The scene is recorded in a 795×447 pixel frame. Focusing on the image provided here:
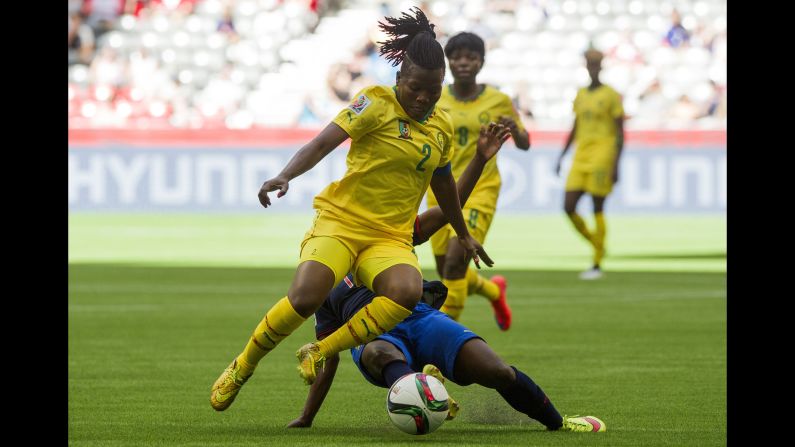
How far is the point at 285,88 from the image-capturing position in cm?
3183

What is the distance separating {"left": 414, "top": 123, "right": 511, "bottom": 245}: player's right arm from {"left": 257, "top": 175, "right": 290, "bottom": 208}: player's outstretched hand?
1.32 metres

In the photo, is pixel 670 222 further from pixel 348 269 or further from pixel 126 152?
pixel 348 269

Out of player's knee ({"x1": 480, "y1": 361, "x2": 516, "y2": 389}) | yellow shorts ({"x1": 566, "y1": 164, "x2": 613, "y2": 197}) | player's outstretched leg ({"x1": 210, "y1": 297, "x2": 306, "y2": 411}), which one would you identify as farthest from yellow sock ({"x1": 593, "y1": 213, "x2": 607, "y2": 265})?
player's outstretched leg ({"x1": 210, "y1": 297, "x2": 306, "y2": 411})

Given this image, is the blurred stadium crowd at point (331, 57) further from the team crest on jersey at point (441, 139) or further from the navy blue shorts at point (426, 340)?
the navy blue shorts at point (426, 340)

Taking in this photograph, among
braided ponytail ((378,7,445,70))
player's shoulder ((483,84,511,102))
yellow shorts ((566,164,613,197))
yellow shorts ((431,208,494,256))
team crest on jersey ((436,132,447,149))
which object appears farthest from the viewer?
yellow shorts ((566,164,613,197))

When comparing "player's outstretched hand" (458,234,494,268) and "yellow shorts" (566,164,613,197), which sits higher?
"player's outstretched hand" (458,234,494,268)

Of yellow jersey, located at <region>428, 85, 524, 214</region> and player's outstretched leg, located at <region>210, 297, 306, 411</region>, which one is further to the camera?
yellow jersey, located at <region>428, 85, 524, 214</region>

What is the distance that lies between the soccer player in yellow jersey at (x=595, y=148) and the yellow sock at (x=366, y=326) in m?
11.4

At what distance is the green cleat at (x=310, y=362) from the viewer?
6.32 m

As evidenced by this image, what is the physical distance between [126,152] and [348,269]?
2095 centimetres

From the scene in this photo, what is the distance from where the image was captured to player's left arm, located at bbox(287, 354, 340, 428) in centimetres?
689

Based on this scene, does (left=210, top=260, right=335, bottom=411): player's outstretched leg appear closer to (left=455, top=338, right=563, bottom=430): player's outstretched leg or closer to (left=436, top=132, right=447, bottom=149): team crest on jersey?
(left=455, top=338, right=563, bottom=430): player's outstretched leg

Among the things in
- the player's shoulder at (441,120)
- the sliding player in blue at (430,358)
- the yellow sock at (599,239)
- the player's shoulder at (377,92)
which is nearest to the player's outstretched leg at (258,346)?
the sliding player in blue at (430,358)
